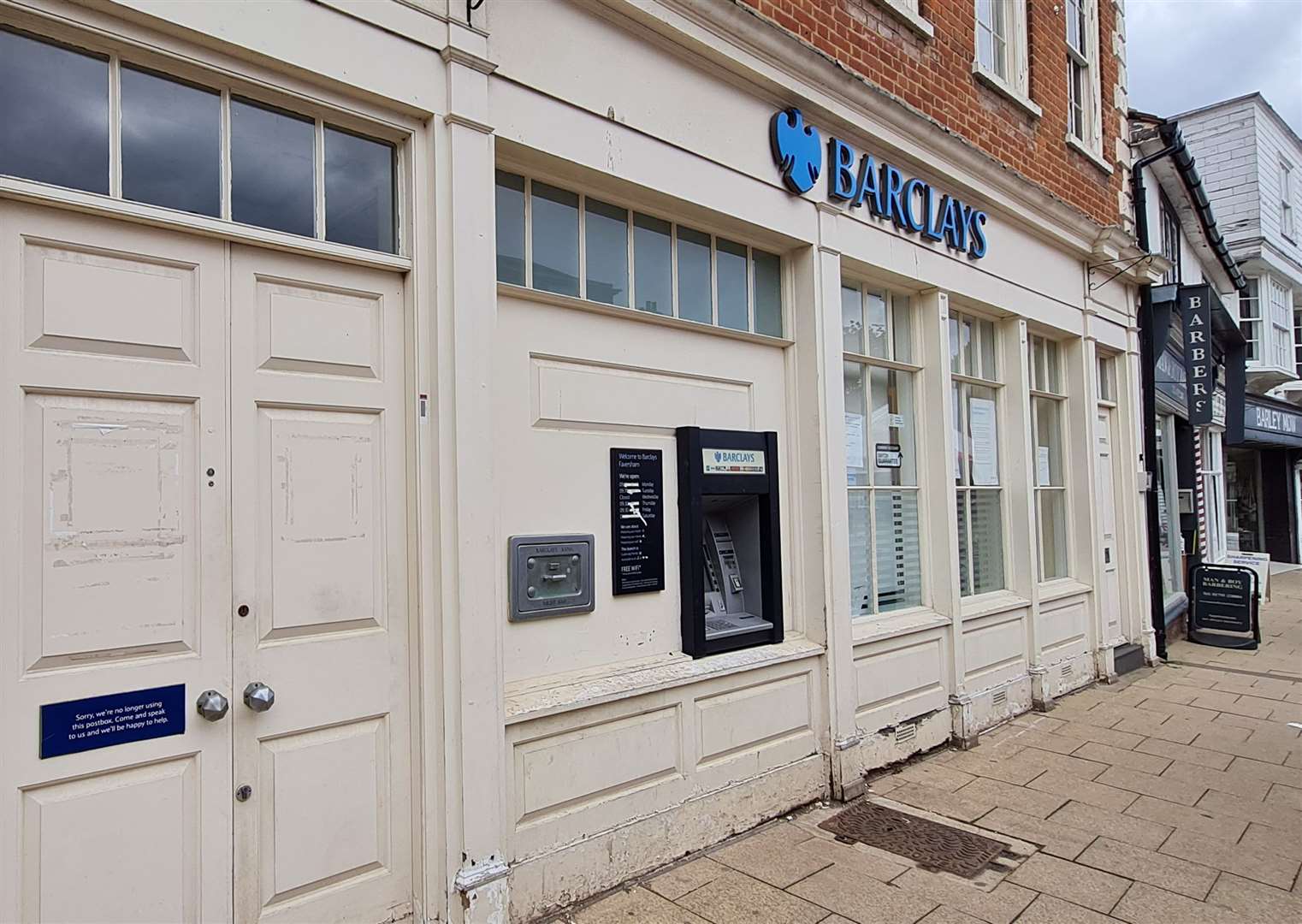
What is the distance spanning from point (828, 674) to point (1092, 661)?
169 inches

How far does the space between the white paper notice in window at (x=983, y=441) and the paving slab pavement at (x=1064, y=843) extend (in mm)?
1924

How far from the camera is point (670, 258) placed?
13.8ft

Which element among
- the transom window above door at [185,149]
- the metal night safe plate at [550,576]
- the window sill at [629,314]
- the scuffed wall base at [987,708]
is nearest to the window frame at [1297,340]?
the scuffed wall base at [987,708]

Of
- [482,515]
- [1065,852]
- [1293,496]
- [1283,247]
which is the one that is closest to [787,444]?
[482,515]

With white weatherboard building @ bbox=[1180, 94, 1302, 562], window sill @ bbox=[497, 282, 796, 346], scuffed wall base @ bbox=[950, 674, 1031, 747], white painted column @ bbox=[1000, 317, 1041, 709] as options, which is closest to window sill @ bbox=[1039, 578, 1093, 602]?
white painted column @ bbox=[1000, 317, 1041, 709]

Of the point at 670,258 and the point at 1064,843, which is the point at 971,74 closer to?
the point at 670,258

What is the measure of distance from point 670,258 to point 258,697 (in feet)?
9.28

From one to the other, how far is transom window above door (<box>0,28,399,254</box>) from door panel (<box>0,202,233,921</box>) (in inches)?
6.4

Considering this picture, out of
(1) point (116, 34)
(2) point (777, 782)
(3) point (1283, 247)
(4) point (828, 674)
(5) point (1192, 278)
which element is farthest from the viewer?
(3) point (1283, 247)

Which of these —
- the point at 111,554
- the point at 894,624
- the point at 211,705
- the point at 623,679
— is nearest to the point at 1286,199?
the point at 894,624

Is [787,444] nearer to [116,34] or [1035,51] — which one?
[116,34]

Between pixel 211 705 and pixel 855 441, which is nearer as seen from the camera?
pixel 211 705

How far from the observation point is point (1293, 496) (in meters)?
19.5

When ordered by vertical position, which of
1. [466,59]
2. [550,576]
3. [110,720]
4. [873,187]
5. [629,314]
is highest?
[873,187]
